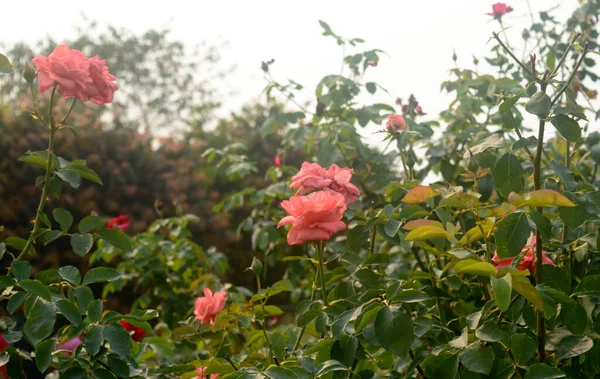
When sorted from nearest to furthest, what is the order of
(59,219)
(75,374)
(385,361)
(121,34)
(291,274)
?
(75,374)
(385,361)
(59,219)
(291,274)
(121,34)

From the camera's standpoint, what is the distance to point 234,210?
6.23m

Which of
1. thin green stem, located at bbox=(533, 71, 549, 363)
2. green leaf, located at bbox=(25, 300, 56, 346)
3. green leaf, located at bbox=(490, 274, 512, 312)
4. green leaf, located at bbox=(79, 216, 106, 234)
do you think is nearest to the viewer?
green leaf, located at bbox=(490, 274, 512, 312)

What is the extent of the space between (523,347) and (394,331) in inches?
8.2

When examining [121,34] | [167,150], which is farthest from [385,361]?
[121,34]

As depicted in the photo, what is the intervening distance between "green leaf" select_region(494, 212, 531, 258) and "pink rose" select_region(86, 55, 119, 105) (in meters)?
0.96

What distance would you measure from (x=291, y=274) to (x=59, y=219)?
45.4 inches

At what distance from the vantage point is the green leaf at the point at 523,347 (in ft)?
3.28

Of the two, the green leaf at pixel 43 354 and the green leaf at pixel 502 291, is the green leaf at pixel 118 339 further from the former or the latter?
the green leaf at pixel 502 291

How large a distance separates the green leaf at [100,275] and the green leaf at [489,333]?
71 centimetres

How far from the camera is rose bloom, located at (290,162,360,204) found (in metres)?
1.22

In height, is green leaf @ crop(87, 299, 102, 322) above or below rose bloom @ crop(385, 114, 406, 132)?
below

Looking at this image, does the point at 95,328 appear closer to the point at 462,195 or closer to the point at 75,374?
the point at 75,374

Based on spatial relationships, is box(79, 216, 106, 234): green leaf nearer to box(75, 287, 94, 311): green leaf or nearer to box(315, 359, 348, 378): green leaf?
box(75, 287, 94, 311): green leaf

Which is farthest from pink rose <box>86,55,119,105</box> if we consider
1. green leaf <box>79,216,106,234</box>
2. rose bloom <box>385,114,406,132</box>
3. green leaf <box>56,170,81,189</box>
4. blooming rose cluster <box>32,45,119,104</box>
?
rose bloom <box>385,114,406,132</box>
